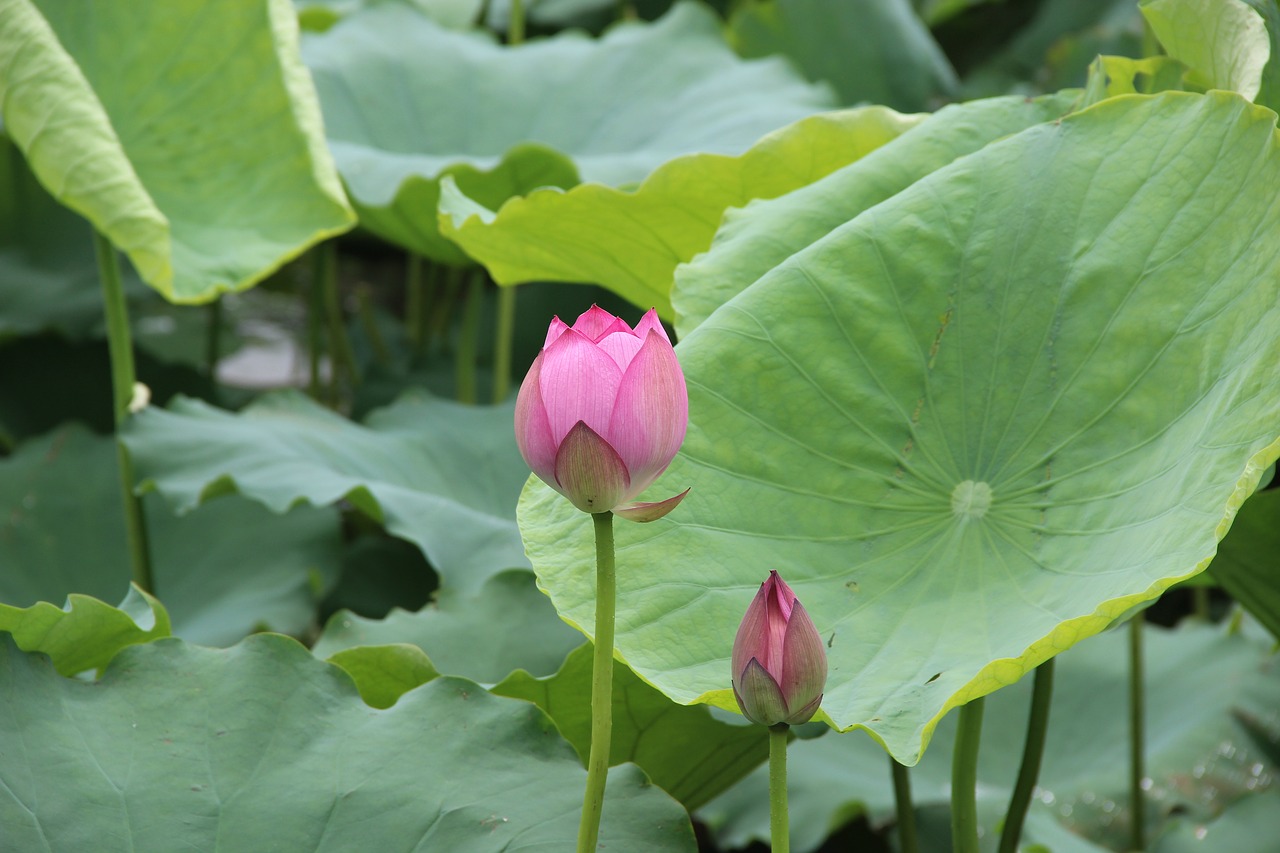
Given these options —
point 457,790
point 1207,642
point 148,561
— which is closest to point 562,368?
point 457,790

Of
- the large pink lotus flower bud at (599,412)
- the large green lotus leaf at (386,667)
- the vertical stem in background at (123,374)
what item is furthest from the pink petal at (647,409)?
the vertical stem in background at (123,374)

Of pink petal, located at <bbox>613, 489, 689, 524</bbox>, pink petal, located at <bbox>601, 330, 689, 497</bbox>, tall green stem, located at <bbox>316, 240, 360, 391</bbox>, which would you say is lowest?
tall green stem, located at <bbox>316, 240, 360, 391</bbox>

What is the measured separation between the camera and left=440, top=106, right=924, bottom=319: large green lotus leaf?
1.04 m

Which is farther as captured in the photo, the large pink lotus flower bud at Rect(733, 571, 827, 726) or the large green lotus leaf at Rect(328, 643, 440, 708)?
the large green lotus leaf at Rect(328, 643, 440, 708)

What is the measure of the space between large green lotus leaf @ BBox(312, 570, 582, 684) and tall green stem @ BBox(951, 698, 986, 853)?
36 cm

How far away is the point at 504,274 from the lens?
115cm

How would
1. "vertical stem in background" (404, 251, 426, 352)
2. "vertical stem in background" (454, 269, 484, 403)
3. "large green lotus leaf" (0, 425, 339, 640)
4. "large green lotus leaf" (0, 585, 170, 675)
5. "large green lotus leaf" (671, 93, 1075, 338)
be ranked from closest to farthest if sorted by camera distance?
"large green lotus leaf" (0, 585, 170, 675)
"large green lotus leaf" (671, 93, 1075, 338)
"large green lotus leaf" (0, 425, 339, 640)
"vertical stem in background" (454, 269, 484, 403)
"vertical stem in background" (404, 251, 426, 352)

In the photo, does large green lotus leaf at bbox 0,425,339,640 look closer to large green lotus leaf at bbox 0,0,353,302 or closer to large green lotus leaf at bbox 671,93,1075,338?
large green lotus leaf at bbox 0,0,353,302

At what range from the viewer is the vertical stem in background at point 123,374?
1.28 metres

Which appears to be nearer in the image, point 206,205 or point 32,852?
point 32,852

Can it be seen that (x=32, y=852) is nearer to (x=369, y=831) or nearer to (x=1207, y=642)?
(x=369, y=831)

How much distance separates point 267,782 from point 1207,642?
1276 mm

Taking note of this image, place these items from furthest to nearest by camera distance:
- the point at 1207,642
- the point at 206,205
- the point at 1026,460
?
the point at 1207,642 < the point at 206,205 < the point at 1026,460

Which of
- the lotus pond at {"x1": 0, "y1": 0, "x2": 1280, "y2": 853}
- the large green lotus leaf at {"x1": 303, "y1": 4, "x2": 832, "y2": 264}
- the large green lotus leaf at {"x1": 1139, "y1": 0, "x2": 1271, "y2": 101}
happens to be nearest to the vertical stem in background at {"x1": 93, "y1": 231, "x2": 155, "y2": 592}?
the lotus pond at {"x1": 0, "y1": 0, "x2": 1280, "y2": 853}
